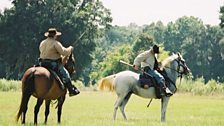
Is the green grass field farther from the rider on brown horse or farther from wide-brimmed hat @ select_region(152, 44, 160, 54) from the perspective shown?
wide-brimmed hat @ select_region(152, 44, 160, 54)

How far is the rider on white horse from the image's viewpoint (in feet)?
62.2

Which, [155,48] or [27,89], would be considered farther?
[155,48]

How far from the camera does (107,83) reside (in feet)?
67.4

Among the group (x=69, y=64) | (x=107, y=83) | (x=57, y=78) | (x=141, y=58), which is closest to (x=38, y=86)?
(x=57, y=78)

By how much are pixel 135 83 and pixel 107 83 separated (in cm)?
131

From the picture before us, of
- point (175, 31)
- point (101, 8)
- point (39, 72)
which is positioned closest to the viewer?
point (39, 72)

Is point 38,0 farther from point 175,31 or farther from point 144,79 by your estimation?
point 175,31

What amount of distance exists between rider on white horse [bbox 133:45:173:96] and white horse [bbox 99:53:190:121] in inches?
21.9

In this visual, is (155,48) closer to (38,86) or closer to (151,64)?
(151,64)

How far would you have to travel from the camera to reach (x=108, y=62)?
375 feet

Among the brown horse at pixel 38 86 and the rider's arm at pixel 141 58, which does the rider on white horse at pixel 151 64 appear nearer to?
the rider's arm at pixel 141 58

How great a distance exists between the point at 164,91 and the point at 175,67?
1.33 metres

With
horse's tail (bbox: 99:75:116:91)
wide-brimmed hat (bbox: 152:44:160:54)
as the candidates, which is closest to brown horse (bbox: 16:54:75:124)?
wide-brimmed hat (bbox: 152:44:160:54)

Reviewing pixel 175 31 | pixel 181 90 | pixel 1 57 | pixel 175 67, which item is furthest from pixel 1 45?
pixel 175 31
